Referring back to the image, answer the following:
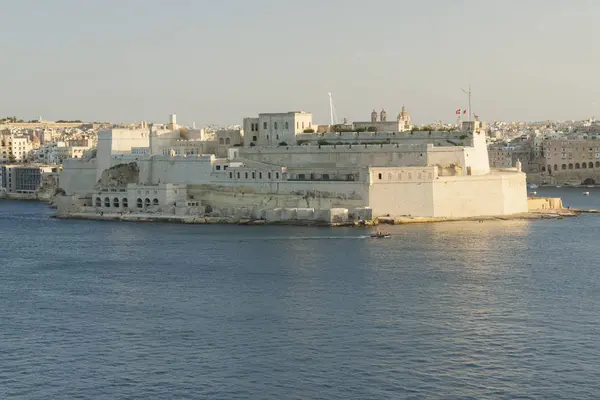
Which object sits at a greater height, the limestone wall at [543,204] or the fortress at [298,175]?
the fortress at [298,175]

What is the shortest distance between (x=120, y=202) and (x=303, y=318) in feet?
60.8

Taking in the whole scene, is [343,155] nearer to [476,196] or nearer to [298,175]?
[298,175]

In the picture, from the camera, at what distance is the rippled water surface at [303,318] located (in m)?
12.8

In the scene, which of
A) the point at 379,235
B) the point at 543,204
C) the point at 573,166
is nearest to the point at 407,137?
the point at 543,204

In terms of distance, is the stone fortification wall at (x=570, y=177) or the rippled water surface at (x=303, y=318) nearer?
the rippled water surface at (x=303, y=318)

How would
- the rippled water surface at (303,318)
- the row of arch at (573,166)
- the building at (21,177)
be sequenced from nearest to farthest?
1. the rippled water surface at (303,318)
2. the building at (21,177)
3. the row of arch at (573,166)

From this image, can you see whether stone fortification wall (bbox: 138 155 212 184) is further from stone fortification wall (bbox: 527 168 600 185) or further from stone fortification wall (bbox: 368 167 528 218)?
stone fortification wall (bbox: 527 168 600 185)

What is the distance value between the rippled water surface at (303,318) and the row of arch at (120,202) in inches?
270

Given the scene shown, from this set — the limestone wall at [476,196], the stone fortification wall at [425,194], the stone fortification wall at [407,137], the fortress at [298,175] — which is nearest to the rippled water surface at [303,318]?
the stone fortification wall at [425,194]

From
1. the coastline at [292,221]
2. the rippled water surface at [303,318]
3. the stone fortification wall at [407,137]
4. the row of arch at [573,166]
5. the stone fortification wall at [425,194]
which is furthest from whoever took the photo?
the row of arch at [573,166]

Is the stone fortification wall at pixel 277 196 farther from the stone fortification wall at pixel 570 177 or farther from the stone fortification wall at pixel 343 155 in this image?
the stone fortification wall at pixel 570 177

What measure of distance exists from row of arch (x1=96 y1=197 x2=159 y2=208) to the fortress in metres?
0.03

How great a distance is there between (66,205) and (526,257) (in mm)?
16874

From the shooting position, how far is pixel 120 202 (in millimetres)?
33750
